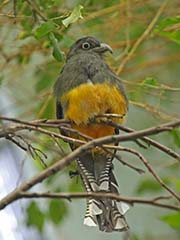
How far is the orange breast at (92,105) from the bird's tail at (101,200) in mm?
75

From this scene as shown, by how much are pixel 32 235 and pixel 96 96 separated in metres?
1.46

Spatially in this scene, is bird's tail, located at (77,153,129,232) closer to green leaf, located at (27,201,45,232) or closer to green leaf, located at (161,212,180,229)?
green leaf, located at (161,212,180,229)

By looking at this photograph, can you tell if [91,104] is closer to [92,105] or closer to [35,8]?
[92,105]

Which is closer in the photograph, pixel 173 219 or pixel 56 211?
pixel 173 219

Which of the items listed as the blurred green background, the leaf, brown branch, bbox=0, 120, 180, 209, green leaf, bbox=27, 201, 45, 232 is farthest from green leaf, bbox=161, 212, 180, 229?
brown branch, bbox=0, 120, 180, 209

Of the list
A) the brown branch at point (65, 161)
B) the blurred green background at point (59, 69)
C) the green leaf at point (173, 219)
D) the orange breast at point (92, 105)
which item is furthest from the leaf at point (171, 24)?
the brown branch at point (65, 161)

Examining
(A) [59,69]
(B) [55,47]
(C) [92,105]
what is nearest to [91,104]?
(C) [92,105]

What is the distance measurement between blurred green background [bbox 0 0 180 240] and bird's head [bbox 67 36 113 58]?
0.18ft

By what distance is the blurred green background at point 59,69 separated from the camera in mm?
1863

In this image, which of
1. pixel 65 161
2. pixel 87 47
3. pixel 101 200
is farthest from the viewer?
pixel 87 47

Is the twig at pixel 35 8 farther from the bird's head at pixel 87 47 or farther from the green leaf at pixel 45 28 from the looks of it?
the bird's head at pixel 87 47

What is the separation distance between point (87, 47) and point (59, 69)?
1.97ft

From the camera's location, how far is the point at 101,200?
152 centimetres

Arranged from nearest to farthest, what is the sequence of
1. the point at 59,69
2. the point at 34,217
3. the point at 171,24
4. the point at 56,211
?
the point at 171,24 < the point at 34,217 < the point at 56,211 < the point at 59,69
